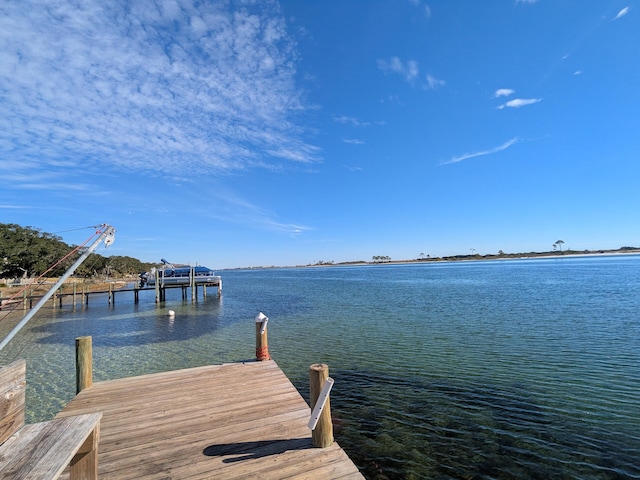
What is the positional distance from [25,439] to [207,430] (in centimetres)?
293

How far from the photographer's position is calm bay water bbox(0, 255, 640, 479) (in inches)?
250

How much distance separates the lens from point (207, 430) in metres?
5.02

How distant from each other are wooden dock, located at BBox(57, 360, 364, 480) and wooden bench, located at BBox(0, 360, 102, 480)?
1752 millimetres

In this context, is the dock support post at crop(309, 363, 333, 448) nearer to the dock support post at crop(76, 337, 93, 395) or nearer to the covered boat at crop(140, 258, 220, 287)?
the dock support post at crop(76, 337, 93, 395)

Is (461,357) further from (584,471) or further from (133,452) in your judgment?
(133,452)

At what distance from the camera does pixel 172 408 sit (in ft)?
19.3

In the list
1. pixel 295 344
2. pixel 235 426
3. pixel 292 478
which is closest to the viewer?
pixel 292 478

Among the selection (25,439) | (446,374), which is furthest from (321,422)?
(446,374)

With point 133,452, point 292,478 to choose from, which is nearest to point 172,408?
point 133,452

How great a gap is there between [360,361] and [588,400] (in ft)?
22.6

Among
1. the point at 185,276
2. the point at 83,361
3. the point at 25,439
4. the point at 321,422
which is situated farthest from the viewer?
the point at 185,276

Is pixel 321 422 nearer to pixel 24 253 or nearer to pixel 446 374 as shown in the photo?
pixel 446 374

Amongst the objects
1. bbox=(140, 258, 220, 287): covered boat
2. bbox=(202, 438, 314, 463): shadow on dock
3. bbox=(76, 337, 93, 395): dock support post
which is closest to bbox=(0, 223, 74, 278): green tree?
bbox=(140, 258, 220, 287): covered boat

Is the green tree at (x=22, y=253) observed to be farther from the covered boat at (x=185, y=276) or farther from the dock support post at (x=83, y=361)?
the dock support post at (x=83, y=361)
